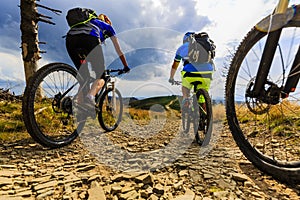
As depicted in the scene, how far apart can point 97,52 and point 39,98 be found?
3212 mm

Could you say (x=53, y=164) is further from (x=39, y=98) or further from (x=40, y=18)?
(x=40, y=18)

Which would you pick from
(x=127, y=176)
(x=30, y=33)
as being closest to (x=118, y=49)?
(x=127, y=176)

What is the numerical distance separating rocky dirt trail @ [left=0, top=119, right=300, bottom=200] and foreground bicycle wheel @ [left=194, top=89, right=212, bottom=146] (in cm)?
54

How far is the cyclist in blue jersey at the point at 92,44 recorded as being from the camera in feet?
11.7

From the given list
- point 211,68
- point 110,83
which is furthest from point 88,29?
point 211,68

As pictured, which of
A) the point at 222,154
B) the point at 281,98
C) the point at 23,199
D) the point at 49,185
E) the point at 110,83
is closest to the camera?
the point at 23,199

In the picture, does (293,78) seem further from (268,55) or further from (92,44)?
(92,44)

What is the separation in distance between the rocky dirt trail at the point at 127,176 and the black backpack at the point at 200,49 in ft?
6.25

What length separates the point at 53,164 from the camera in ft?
8.35

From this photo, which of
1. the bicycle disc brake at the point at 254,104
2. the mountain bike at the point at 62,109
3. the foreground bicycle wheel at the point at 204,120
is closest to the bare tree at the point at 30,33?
the mountain bike at the point at 62,109

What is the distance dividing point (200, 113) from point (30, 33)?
5726mm


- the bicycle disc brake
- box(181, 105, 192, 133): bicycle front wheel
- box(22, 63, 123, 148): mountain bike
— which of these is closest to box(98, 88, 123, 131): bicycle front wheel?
box(22, 63, 123, 148): mountain bike

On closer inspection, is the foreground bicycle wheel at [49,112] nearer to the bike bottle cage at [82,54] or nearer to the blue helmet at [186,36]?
the bike bottle cage at [82,54]

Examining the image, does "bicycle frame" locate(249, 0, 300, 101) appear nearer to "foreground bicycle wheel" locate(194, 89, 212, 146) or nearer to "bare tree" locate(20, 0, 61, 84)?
"foreground bicycle wheel" locate(194, 89, 212, 146)
